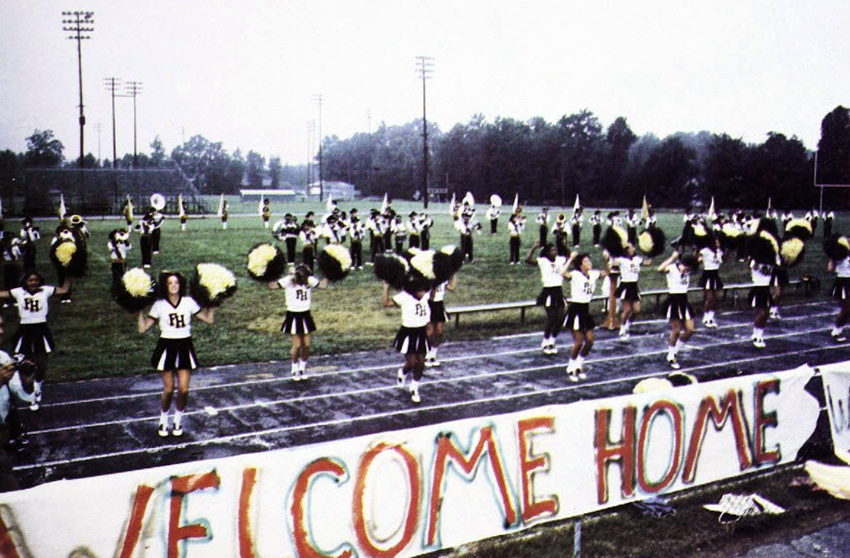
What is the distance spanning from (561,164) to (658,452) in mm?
35794

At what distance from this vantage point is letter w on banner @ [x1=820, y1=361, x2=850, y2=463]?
20.6 ft

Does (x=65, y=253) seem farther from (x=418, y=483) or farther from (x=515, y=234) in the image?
(x=515, y=234)

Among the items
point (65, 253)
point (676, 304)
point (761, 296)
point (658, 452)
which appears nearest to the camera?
point (658, 452)

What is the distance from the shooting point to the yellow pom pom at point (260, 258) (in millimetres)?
8641

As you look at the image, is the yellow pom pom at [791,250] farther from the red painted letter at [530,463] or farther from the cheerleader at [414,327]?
the red painted letter at [530,463]

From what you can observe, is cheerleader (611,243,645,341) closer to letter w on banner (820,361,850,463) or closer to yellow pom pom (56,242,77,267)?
letter w on banner (820,361,850,463)

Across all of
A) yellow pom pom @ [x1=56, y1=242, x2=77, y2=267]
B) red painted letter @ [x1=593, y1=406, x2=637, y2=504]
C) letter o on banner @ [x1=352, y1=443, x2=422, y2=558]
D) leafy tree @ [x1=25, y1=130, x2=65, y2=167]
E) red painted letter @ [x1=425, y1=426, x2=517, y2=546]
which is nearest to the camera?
letter o on banner @ [x1=352, y1=443, x2=422, y2=558]

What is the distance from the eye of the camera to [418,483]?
4.44 m

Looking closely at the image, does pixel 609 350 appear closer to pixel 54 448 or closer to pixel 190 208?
pixel 54 448

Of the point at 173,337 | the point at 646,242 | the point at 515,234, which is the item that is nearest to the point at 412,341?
the point at 173,337

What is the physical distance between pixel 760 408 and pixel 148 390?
289 inches

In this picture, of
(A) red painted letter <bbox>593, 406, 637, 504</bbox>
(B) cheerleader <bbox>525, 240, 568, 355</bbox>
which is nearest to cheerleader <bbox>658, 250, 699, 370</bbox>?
(B) cheerleader <bbox>525, 240, 568, 355</bbox>

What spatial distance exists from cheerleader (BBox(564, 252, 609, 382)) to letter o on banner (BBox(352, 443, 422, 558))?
18.6 feet

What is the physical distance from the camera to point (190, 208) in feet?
133
